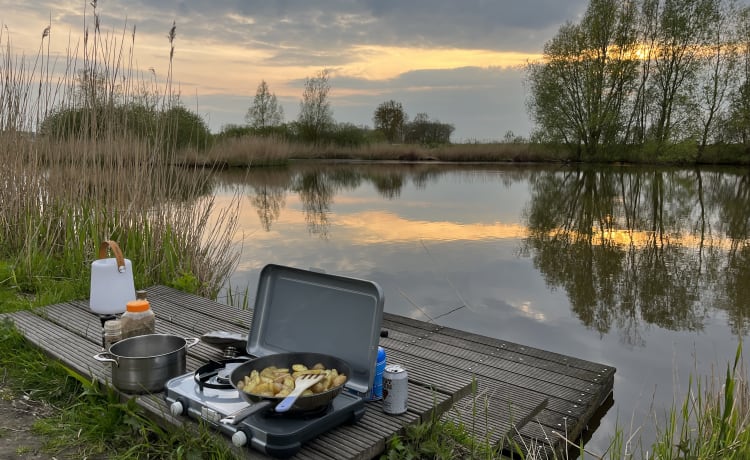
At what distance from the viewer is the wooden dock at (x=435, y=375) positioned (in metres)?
1.83

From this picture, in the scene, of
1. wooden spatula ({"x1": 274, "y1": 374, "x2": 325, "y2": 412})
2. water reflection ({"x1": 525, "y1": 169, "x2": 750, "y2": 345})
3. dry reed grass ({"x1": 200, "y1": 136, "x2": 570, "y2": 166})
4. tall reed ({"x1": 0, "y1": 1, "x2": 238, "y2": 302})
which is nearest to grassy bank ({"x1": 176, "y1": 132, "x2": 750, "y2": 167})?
dry reed grass ({"x1": 200, "y1": 136, "x2": 570, "y2": 166})

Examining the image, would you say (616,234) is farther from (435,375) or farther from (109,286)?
(109,286)

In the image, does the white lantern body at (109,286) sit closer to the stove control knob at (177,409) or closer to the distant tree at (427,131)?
the stove control knob at (177,409)

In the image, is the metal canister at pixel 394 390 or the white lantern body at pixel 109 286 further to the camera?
the white lantern body at pixel 109 286

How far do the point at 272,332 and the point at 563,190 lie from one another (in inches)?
637

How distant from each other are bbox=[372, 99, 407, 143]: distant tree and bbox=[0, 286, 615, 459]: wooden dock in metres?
35.6

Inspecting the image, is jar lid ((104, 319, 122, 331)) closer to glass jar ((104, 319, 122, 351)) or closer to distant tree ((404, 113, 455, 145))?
glass jar ((104, 319, 122, 351))

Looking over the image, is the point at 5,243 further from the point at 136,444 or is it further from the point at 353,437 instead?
the point at 353,437

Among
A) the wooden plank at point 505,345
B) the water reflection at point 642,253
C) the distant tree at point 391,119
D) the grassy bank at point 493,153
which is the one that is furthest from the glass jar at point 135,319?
the distant tree at point 391,119

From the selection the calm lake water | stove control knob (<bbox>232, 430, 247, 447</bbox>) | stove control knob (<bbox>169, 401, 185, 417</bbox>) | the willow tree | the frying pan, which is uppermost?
the willow tree

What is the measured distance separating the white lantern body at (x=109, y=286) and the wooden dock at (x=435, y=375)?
15 centimetres

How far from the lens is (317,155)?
102ft

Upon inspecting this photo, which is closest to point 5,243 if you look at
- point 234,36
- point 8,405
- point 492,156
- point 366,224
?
point 8,405

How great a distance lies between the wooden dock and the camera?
1827 millimetres
